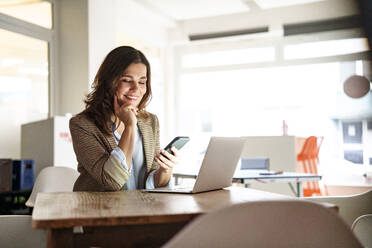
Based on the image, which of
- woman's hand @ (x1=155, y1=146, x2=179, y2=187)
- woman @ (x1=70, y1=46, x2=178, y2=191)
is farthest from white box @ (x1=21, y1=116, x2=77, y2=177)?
woman's hand @ (x1=155, y1=146, x2=179, y2=187)

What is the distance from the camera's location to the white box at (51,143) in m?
4.57

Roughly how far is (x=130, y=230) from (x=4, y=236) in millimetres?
816

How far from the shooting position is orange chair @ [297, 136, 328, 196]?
7059mm

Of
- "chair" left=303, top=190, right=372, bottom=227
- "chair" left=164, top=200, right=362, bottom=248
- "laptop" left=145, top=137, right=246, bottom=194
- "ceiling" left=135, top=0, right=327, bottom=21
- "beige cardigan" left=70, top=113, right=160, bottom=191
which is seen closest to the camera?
"chair" left=164, top=200, right=362, bottom=248

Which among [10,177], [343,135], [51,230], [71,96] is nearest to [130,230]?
[51,230]

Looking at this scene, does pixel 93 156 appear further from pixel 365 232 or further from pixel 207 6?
pixel 207 6

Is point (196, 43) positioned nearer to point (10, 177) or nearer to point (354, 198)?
point (10, 177)

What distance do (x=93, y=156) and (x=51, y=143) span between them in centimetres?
294

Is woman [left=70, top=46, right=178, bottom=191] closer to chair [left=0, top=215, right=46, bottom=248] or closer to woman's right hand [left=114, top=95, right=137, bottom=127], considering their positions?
woman's right hand [left=114, top=95, right=137, bottom=127]

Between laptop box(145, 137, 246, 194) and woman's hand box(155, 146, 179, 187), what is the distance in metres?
0.22

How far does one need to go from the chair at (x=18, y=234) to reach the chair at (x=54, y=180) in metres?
0.27

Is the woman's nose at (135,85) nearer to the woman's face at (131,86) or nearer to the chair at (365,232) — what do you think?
the woman's face at (131,86)

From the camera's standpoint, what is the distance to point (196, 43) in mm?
9125

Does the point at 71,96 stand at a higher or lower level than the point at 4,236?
higher
